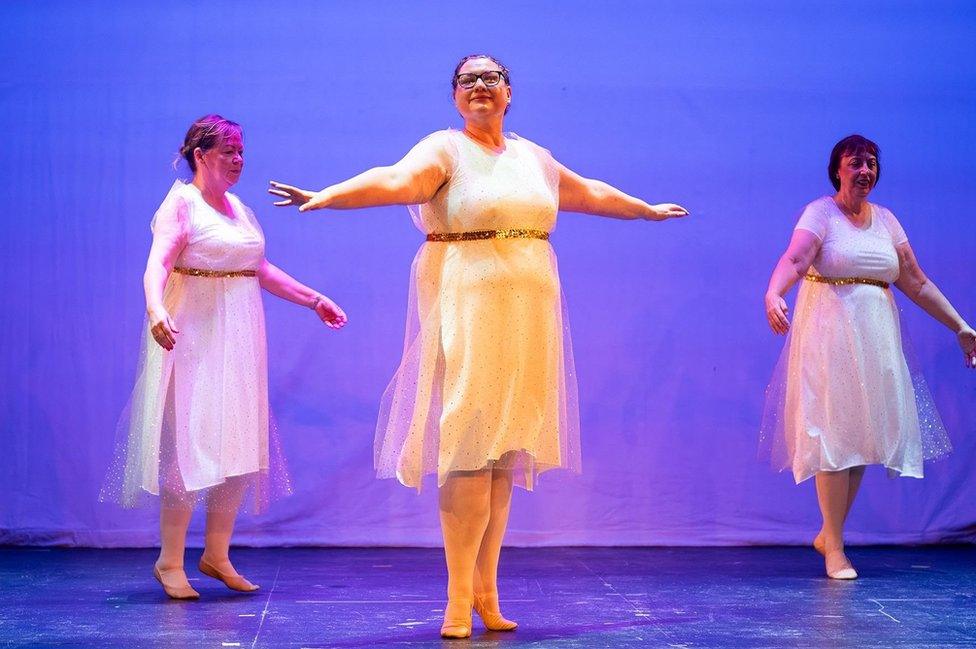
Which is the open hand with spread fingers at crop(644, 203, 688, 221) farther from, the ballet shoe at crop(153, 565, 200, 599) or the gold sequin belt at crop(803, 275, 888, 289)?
the ballet shoe at crop(153, 565, 200, 599)

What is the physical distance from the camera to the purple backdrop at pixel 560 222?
201 inches

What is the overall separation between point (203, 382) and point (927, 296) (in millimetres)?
2471

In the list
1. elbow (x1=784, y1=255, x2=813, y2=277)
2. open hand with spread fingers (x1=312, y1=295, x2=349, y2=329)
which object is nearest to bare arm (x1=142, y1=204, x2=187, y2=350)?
open hand with spread fingers (x1=312, y1=295, x2=349, y2=329)

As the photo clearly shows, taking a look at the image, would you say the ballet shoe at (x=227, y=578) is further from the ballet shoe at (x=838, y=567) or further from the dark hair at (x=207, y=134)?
the ballet shoe at (x=838, y=567)

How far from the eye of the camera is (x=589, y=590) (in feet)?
12.8

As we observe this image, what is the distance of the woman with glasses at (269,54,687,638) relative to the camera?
307 cm

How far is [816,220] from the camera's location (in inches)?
169

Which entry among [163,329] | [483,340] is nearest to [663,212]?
[483,340]

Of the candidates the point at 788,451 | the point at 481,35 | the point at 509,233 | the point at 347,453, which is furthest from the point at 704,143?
the point at 509,233

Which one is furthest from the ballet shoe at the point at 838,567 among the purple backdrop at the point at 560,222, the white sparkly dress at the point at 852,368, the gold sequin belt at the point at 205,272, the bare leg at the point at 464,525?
the gold sequin belt at the point at 205,272

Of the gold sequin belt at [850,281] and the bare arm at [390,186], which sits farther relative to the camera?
the gold sequin belt at [850,281]

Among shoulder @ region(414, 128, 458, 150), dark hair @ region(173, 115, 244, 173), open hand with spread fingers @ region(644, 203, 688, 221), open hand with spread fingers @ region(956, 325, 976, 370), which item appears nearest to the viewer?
shoulder @ region(414, 128, 458, 150)

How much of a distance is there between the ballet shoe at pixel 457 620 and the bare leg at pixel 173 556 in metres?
1.00

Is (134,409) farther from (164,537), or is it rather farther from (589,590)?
(589,590)
